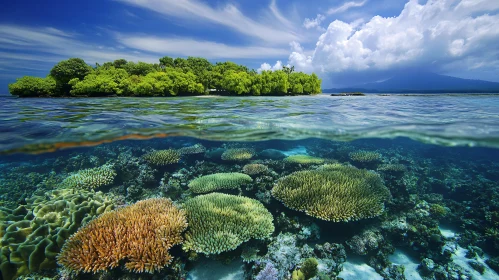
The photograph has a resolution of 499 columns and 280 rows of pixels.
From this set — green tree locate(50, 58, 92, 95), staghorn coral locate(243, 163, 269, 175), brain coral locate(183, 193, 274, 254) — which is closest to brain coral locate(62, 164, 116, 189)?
brain coral locate(183, 193, 274, 254)

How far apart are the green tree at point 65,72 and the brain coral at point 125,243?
46.6m

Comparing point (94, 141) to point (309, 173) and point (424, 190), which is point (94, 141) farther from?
point (424, 190)

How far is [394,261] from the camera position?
20.5 feet

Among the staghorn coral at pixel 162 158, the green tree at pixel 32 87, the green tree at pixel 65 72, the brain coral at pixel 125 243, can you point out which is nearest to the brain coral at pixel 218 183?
the staghorn coral at pixel 162 158

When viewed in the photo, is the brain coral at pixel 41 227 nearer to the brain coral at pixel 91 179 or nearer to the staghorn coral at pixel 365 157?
the brain coral at pixel 91 179

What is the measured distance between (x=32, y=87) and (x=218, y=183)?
42996 millimetres

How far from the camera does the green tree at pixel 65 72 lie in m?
38.7

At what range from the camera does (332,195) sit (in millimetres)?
6156

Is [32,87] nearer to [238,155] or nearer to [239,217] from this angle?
[238,155]

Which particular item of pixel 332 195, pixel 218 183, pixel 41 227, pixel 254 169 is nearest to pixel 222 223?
pixel 218 183

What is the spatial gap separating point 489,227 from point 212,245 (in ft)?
30.0

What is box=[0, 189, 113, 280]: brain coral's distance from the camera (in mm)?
4676

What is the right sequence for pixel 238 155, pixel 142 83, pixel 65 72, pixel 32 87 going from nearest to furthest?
1. pixel 238 155
2. pixel 142 83
3. pixel 32 87
4. pixel 65 72

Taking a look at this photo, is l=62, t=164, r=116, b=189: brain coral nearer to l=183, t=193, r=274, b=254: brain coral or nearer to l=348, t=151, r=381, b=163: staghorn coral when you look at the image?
l=183, t=193, r=274, b=254: brain coral
